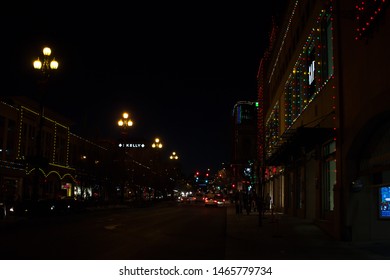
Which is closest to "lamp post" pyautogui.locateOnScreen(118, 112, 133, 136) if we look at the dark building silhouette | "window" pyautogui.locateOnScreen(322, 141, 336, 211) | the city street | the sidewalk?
"window" pyautogui.locateOnScreen(322, 141, 336, 211)

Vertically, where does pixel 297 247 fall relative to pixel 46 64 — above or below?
below

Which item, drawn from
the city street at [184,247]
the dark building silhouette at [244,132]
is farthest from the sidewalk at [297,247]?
the dark building silhouette at [244,132]

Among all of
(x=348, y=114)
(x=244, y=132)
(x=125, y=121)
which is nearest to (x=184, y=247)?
(x=348, y=114)

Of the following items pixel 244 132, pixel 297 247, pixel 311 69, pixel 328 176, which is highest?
pixel 244 132

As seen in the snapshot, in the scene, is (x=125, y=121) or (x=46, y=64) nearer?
(x=46, y=64)

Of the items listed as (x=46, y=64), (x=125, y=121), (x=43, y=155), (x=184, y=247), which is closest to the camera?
(x=184, y=247)

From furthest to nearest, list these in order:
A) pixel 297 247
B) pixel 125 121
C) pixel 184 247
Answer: pixel 125 121
pixel 297 247
pixel 184 247

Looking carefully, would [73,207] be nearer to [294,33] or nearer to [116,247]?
[294,33]

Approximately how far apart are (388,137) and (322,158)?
7.13 m

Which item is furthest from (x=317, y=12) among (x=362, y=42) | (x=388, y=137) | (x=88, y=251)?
(x=88, y=251)

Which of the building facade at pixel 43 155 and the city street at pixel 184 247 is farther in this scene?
the building facade at pixel 43 155

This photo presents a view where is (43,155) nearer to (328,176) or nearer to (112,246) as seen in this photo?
(328,176)

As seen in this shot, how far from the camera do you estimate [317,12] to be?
83.3 feet

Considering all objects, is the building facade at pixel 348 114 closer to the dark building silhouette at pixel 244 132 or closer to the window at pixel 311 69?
the window at pixel 311 69
